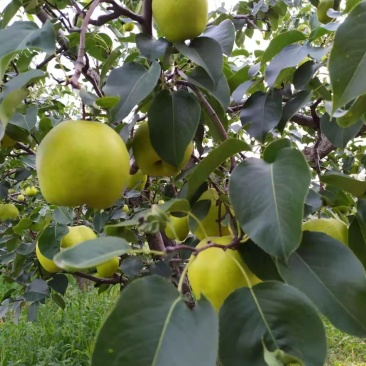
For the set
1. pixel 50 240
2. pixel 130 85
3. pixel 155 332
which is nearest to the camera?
pixel 155 332

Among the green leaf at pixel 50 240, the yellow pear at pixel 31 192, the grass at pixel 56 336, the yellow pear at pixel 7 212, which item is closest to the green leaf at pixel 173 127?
the green leaf at pixel 50 240

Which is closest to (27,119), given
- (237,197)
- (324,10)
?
(237,197)

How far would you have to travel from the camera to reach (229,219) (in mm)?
575

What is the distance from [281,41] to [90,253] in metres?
0.53

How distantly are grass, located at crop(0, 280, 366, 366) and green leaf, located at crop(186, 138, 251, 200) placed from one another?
2.04 meters

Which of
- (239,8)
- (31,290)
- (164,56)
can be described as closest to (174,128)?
(164,56)

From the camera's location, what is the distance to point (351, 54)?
467 mm

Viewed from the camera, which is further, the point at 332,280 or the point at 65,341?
the point at 65,341

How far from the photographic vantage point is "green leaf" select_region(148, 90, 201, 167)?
0.63m

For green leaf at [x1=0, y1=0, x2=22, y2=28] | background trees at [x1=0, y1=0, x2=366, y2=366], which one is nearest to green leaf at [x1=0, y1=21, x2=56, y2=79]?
background trees at [x1=0, y1=0, x2=366, y2=366]

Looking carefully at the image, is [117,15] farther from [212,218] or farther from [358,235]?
[358,235]

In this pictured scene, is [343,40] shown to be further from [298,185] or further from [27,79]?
[27,79]

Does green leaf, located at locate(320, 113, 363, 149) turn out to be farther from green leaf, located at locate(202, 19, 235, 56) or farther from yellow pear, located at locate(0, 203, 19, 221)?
yellow pear, located at locate(0, 203, 19, 221)

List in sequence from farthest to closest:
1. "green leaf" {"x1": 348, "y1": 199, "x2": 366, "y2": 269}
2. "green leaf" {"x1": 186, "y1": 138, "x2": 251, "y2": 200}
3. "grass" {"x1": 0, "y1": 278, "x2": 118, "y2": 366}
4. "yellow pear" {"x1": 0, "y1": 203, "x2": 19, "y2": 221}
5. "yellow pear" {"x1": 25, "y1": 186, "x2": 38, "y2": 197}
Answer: "grass" {"x1": 0, "y1": 278, "x2": 118, "y2": 366}
"yellow pear" {"x1": 25, "y1": 186, "x2": 38, "y2": 197}
"yellow pear" {"x1": 0, "y1": 203, "x2": 19, "y2": 221}
"green leaf" {"x1": 348, "y1": 199, "x2": 366, "y2": 269}
"green leaf" {"x1": 186, "y1": 138, "x2": 251, "y2": 200}
